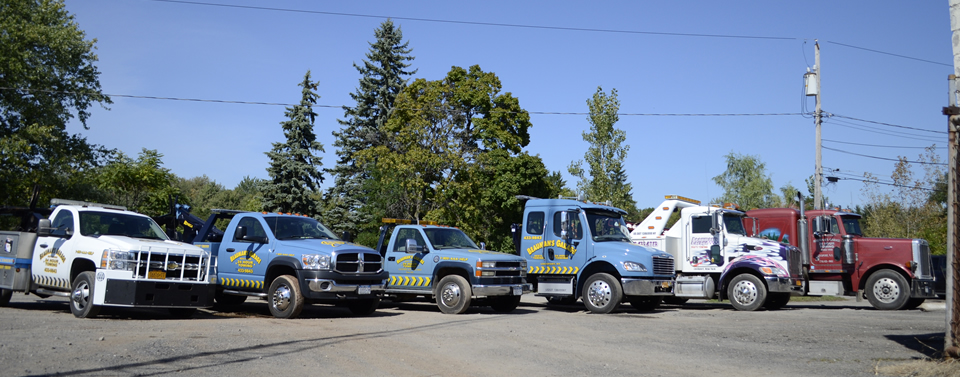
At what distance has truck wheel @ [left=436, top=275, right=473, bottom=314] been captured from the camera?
14883 mm

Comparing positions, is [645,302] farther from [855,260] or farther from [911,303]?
[911,303]

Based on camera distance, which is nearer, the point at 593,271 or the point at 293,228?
the point at 293,228

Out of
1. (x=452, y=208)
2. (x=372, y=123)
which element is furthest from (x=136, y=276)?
(x=372, y=123)

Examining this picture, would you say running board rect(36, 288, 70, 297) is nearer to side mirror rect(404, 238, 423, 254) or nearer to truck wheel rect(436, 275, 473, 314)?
side mirror rect(404, 238, 423, 254)

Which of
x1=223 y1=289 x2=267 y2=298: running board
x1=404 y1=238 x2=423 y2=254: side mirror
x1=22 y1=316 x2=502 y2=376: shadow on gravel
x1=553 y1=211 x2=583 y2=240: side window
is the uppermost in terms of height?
x1=553 y1=211 x2=583 y2=240: side window

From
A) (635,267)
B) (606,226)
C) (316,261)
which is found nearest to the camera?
(316,261)

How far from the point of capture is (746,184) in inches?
2603

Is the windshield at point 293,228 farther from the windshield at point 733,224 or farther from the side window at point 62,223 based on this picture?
the windshield at point 733,224

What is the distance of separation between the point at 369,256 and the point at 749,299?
987 cm

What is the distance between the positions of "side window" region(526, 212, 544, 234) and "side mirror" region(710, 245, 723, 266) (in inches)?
179

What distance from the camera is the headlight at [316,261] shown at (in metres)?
12.8

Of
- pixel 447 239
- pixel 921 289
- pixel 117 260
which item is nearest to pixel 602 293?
pixel 447 239

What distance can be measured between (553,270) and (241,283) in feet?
23.7

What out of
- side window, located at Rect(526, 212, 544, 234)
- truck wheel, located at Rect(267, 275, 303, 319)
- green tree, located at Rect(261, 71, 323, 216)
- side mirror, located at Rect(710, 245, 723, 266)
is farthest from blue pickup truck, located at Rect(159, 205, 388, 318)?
green tree, located at Rect(261, 71, 323, 216)
